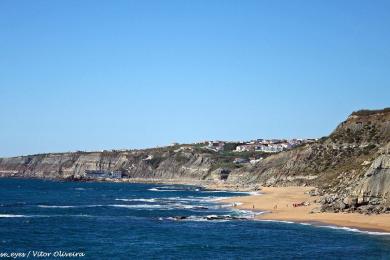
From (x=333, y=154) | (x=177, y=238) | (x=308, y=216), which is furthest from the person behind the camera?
(x=333, y=154)

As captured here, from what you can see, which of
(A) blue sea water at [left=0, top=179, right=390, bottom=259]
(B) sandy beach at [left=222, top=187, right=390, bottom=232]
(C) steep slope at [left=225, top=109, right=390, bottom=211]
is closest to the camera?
(A) blue sea water at [left=0, top=179, right=390, bottom=259]

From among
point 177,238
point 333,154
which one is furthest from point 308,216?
point 333,154

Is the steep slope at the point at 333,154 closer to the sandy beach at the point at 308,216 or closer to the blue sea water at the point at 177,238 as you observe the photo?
the sandy beach at the point at 308,216

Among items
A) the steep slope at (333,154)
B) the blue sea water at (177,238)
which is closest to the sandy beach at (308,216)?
the blue sea water at (177,238)

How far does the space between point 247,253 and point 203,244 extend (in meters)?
5.25

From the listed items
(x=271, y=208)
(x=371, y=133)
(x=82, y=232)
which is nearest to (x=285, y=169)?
(x=371, y=133)

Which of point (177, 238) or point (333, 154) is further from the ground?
point (333, 154)

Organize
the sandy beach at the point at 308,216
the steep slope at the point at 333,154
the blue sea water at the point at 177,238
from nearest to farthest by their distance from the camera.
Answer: the blue sea water at the point at 177,238, the sandy beach at the point at 308,216, the steep slope at the point at 333,154

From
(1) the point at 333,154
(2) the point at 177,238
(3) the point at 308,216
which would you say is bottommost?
(2) the point at 177,238

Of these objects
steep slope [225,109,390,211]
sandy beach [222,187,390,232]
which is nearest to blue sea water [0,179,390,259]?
sandy beach [222,187,390,232]

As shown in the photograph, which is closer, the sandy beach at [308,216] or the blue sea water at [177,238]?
the blue sea water at [177,238]

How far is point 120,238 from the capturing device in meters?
51.8

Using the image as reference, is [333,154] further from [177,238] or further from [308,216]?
Result: [177,238]

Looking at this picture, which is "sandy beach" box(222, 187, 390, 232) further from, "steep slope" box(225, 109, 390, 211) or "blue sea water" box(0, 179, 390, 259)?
"steep slope" box(225, 109, 390, 211)
